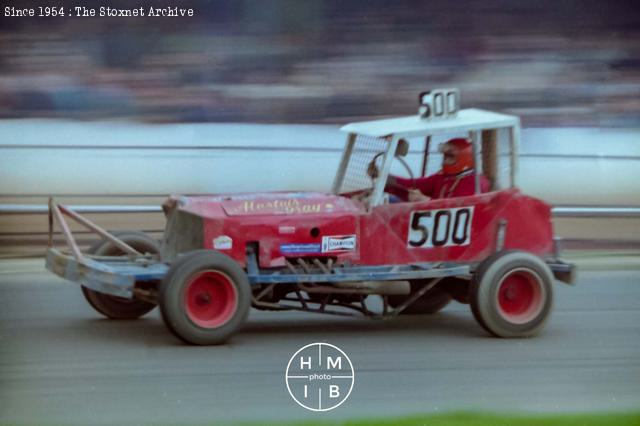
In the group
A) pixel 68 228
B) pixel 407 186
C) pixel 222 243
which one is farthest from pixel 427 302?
pixel 68 228

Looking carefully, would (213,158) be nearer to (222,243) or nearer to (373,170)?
(222,243)

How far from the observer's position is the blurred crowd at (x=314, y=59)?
7.44 metres

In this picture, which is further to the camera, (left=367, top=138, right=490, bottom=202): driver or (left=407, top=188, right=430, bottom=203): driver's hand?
(left=367, top=138, right=490, bottom=202): driver

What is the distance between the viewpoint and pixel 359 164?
8.61 m

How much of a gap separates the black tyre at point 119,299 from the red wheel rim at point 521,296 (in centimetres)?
204

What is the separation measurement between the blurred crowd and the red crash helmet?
56 cm

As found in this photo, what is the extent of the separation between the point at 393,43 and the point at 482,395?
6.17 ft

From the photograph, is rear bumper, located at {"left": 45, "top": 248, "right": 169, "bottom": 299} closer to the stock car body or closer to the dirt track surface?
the stock car body

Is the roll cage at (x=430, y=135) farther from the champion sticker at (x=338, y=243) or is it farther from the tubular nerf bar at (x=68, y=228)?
the tubular nerf bar at (x=68, y=228)

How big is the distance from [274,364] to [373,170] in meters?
1.52

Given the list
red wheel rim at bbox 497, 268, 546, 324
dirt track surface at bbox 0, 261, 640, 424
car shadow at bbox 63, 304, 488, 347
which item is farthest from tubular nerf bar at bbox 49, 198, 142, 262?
red wheel rim at bbox 497, 268, 546, 324

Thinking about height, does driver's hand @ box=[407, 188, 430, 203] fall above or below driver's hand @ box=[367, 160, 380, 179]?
below

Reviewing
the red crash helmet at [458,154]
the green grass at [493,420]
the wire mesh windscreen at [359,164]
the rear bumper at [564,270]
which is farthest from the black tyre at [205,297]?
the rear bumper at [564,270]

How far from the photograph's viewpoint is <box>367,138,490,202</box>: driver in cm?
848
